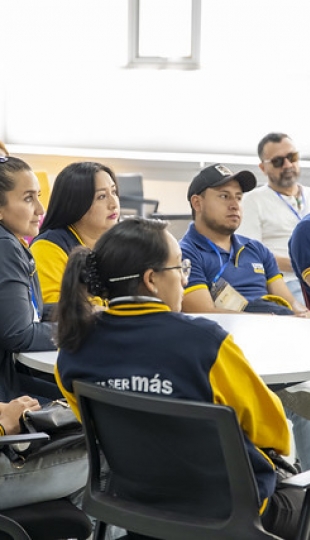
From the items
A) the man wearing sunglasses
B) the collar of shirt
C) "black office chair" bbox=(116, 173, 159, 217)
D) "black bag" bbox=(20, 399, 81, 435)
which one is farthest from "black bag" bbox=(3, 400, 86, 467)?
"black office chair" bbox=(116, 173, 159, 217)

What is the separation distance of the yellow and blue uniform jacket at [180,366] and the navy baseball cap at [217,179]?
217 cm

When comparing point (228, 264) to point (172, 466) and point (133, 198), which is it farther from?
point (133, 198)

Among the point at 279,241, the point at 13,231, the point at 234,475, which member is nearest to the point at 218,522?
the point at 234,475

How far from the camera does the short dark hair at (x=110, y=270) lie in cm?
228

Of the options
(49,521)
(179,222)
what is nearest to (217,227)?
(179,222)

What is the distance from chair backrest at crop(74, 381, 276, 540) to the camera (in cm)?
200

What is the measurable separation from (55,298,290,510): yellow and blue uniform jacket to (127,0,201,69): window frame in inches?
262

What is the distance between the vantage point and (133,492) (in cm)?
220

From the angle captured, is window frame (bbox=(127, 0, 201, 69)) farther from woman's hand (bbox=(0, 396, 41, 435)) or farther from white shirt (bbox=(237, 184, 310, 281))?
woman's hand (bbox=(0, 396, 41, 435))

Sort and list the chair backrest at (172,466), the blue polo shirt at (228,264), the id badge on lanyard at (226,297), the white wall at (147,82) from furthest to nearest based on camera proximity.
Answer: the white wall at (147,82)
the blue polo shirt at (228,264)
the id badge on lanyard at (226,297)
the chair backrest at (172,466)

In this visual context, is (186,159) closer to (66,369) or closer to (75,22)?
(75,22)

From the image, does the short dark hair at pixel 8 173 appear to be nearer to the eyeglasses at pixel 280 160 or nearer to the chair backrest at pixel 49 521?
the chair backrest at pixel 49 521

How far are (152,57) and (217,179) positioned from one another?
15.4 ft

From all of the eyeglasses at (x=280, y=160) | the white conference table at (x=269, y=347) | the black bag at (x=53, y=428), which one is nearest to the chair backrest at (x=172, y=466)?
the black bag at (x=53, y=428)
